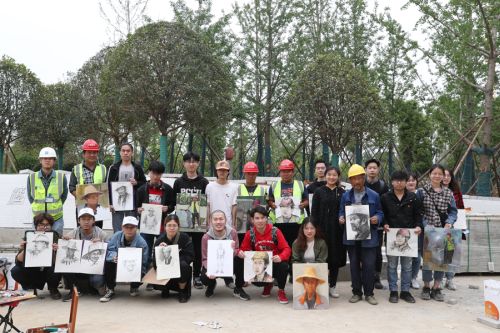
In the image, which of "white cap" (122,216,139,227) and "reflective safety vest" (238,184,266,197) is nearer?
"white cap" (122,216,139,227)

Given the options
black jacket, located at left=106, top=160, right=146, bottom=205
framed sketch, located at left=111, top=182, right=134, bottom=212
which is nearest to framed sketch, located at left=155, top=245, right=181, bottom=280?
framed sketch, located at left=111, top=182, right=134, bottom=212

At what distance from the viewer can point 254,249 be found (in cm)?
552

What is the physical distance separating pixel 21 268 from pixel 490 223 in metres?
6.82

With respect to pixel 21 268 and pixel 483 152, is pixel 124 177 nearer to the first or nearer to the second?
pixel 21 268

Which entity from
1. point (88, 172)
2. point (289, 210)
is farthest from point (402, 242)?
point (88, 172)

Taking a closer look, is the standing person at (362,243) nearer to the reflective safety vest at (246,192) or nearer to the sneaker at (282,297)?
the sneaker at (282,297)

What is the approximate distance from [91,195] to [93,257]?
0.80 meters

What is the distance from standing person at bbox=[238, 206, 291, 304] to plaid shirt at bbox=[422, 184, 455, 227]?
1829 mm

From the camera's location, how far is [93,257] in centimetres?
545

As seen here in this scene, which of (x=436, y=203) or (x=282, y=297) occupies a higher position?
(x=436, y=203)

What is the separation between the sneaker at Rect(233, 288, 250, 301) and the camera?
5.56 meters

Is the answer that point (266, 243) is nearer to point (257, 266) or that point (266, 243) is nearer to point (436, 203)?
point (257, 266)

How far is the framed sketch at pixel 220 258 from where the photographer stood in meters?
5.38

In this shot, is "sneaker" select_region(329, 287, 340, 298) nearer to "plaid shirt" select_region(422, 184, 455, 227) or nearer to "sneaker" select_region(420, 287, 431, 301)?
"sneaker" select_region(420, 287, 431, 301)
